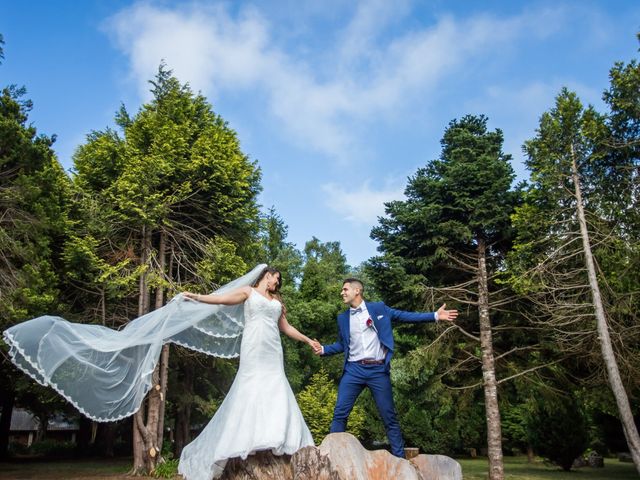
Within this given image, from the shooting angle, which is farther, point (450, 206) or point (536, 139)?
point (450, 206)

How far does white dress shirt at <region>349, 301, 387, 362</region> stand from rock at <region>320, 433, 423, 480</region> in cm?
103

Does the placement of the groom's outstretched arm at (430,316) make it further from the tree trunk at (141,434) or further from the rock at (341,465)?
the tree trunk at (141,434)

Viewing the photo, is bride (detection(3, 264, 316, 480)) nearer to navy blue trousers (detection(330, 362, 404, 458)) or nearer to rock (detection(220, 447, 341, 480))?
rock (detection(220, 447, 341, 480))

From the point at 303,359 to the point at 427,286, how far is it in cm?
1411

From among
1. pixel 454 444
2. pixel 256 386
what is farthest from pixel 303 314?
pixel 256 386

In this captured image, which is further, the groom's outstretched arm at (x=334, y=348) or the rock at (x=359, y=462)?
the groom's outstretched arm at (x=334, y=348)

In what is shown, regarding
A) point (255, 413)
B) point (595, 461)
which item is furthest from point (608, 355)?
point (595, 461)

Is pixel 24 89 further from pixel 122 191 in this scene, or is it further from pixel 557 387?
pixel 557 387

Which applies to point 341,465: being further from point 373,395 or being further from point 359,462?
point 373,395

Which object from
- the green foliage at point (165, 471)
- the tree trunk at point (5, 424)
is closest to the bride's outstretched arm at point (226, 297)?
the green foliage at point (165, 471)

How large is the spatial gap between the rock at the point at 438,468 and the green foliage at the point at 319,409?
17823 mm

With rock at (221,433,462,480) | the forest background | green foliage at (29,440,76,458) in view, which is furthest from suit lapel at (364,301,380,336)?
green foliage at (29,440,76,458)

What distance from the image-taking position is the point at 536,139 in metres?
15.3

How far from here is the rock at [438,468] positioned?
5.27 m
